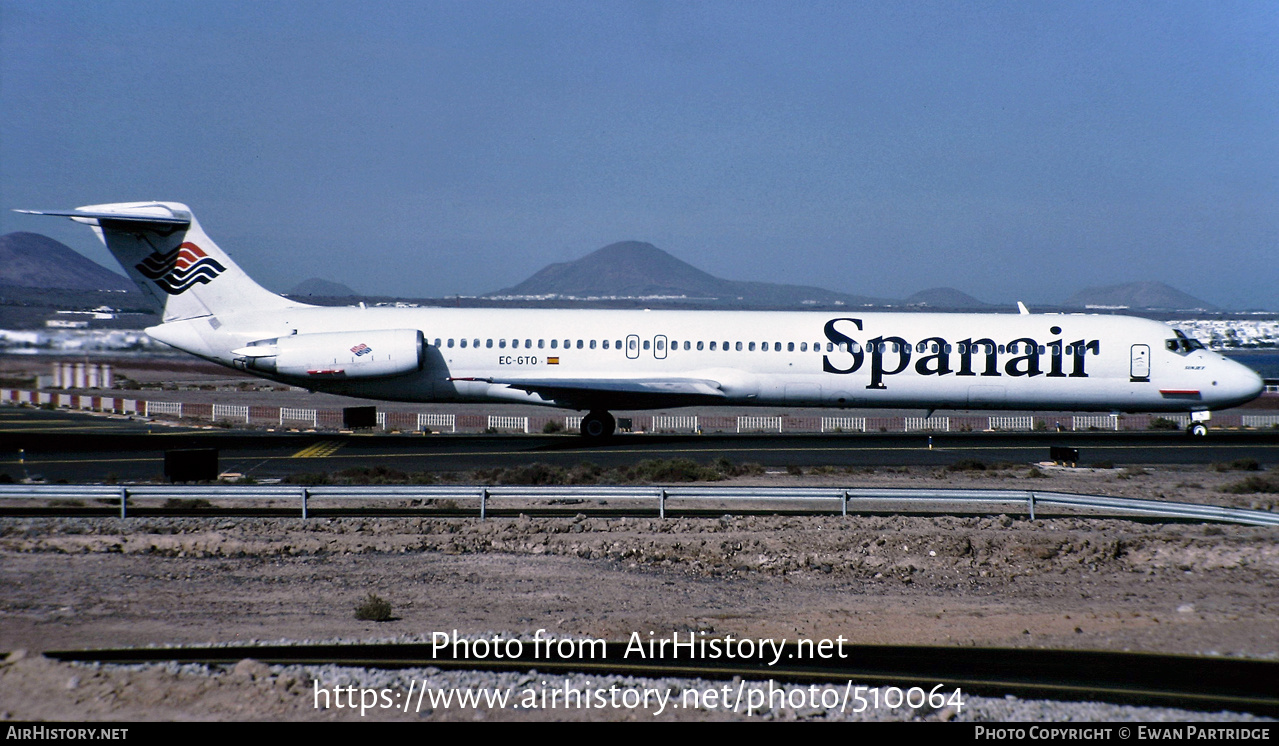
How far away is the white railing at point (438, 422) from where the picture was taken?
128 ft

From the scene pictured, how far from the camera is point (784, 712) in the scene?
8.22 metres

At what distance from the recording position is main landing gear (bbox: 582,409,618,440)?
102ft

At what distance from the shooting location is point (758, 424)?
38.6 m

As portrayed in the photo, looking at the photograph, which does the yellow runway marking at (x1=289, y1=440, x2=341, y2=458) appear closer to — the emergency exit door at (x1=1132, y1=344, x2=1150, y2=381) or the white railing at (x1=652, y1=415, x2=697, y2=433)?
the white railing at (x1=652, y1=415, x2=697, y2=433)

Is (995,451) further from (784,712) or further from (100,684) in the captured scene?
(100,684)

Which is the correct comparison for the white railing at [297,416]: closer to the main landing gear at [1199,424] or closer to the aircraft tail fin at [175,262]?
the aircraft tail fin at [175,262]

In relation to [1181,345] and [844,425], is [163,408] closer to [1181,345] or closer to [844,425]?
[844,425]

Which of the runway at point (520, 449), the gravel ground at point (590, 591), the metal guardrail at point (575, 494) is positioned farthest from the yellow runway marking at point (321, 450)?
the gravel ground at point (590, 591)

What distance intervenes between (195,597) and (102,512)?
290 inches

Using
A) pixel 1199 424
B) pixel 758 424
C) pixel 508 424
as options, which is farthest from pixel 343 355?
pixel 1199 424

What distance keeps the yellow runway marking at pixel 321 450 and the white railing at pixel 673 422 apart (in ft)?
37.8

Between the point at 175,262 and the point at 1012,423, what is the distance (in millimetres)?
32199

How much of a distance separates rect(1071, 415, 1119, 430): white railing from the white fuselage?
30.5 feet

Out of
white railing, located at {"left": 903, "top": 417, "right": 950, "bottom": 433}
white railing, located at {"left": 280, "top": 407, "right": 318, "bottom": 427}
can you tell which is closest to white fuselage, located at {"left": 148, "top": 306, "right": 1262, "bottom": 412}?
white railing, located at {"left": 903, "top": 417, "right": 950, "bottom": 433}
